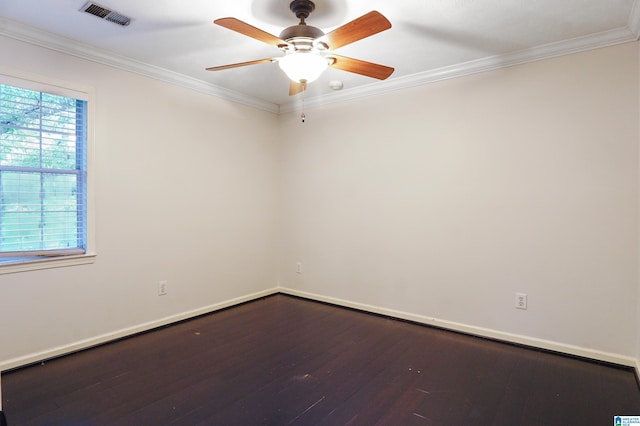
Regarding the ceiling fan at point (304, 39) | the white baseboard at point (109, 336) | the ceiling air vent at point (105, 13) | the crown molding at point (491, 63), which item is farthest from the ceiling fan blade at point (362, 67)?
the white baseboard at point (109, 336)

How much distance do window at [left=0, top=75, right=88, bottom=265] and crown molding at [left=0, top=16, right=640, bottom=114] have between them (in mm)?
369

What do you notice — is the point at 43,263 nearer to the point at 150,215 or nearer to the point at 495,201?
the point at 150,215

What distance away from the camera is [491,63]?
3.06 meters

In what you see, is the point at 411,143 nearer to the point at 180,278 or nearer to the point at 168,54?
the point at 168,54

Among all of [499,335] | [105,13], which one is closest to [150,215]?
[105,13]

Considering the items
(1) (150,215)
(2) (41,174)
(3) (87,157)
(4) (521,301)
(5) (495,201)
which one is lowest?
(4) (521,301)

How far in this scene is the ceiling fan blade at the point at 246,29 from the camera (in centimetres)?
191

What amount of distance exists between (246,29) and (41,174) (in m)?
1.94

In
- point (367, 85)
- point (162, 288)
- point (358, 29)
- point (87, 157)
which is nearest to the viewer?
point (358, 29)

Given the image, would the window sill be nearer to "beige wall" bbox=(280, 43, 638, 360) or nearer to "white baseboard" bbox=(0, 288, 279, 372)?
"white baseboard" bbox=(0, 288, 279, 372)

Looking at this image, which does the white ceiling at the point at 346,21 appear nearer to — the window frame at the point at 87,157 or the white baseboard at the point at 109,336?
the window frame at the point at 87,157

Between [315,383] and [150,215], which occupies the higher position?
[150,215]

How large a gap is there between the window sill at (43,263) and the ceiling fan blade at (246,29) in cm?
212

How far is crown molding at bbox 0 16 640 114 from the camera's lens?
2518 mm
